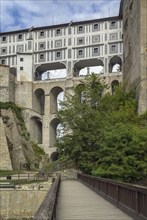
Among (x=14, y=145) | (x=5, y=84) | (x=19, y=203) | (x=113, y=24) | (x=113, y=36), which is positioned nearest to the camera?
(x=19, y=203)

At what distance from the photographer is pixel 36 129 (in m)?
61.0

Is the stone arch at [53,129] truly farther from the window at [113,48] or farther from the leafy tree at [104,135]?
the leafy tree at [104,135]

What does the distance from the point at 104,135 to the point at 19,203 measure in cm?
755

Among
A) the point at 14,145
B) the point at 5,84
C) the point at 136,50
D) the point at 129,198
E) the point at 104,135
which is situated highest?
the point at 136,50

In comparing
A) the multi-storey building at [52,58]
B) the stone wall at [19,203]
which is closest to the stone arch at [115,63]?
the multi-storey building at [52,58]

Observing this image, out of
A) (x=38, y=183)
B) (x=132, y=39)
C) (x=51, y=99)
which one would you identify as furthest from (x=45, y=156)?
(x=38, y=183)

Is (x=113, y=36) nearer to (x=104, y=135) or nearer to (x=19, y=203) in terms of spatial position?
(x=104, y=135)

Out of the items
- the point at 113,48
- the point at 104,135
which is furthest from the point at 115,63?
the point at 104,135

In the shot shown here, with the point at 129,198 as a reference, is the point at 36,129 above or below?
above

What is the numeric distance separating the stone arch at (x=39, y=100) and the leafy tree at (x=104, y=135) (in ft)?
69.3

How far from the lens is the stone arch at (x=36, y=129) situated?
58.4m

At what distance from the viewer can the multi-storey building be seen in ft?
190

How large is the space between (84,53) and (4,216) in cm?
3798

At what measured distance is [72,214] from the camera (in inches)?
328
